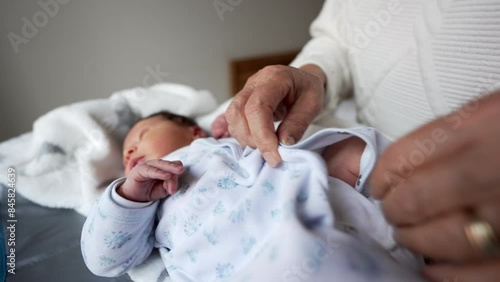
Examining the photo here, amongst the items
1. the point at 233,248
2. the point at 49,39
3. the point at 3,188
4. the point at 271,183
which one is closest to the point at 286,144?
the point at 271,183

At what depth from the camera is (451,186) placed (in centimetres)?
29

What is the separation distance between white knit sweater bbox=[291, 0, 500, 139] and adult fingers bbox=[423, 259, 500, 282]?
1.25 ft

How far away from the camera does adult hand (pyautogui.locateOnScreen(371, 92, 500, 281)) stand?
0.28 meters

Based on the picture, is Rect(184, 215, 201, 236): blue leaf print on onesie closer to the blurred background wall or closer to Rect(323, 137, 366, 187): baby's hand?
Rect(323, 137, 366, 187): baby's hand

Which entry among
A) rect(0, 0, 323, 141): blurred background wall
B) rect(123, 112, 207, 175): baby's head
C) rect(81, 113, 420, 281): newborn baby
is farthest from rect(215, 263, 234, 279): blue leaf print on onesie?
rect(0, 0, 323, 141): blurred background wall

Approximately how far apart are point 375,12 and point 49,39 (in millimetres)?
1342

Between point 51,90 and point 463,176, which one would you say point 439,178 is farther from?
point 51,90

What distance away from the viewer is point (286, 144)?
1.84 ft

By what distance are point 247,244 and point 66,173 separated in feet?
2.11

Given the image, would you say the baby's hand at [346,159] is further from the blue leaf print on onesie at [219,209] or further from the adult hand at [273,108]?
the blue leaf print on onesie at [219,209]

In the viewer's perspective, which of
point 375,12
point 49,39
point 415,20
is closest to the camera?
point 415,20

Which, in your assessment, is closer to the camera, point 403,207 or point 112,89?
point 403,207

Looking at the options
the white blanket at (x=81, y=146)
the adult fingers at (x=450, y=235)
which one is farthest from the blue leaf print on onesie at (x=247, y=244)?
the white blanket at (x=81, y=146)

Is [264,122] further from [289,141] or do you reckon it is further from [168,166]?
[168,166]
